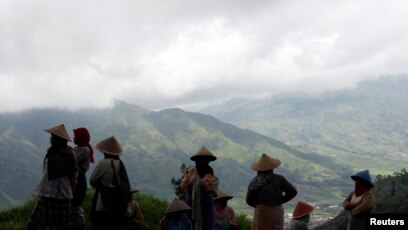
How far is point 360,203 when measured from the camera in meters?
8.80

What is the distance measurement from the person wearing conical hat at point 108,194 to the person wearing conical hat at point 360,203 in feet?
15.2

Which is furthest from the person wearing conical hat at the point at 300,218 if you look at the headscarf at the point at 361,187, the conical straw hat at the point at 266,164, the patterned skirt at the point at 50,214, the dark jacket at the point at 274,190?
the patterned skirt at the point at 50,214

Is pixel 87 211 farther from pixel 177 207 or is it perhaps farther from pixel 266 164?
pixel 266 164

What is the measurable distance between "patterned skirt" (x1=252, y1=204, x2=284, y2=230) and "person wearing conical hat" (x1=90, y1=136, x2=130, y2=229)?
3230mm

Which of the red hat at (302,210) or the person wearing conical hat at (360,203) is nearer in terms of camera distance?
the person wearing conical hat at (360,203)

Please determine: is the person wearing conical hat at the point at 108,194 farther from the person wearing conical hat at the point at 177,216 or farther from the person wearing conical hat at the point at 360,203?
the person wearing conical hat at the point at 360,203

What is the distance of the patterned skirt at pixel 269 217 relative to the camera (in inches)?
395

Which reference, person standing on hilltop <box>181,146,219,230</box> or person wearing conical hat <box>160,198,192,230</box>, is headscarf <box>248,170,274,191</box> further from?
person wearing conical hat <box>160,198,192,230</box>

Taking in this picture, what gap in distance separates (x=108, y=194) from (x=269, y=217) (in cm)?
383

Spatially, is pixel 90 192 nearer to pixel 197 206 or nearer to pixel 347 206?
pixel 197 206

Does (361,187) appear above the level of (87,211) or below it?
above

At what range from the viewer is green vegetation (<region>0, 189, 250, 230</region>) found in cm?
1209

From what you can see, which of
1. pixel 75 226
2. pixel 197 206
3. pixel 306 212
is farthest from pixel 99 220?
pixel 306 212

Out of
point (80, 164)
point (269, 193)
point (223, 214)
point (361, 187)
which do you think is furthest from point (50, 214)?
point (361, 187)
